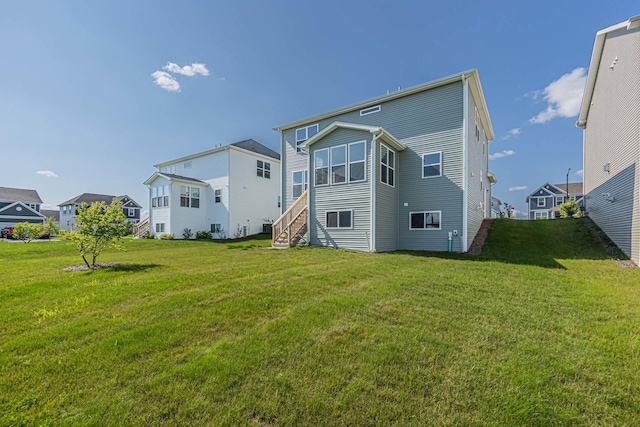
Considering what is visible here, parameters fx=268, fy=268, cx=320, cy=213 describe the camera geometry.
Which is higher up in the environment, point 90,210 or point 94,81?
point 94,81

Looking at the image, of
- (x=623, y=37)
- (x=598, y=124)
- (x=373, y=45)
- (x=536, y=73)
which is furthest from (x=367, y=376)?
(x=536, y=73)

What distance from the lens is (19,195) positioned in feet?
138

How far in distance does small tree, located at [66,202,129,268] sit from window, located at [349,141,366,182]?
9123 mm

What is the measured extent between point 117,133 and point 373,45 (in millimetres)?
16764

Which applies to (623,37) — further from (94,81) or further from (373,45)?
(94,81)

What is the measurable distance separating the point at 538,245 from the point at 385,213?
6.70 meters

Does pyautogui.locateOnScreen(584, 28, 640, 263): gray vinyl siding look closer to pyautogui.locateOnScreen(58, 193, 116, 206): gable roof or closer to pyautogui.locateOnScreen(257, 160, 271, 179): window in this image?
pyautogui.locateOnScreen(257, 160, 271, 179): window

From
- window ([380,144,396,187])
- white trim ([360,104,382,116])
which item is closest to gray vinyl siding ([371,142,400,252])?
window ([380,144,396,187])

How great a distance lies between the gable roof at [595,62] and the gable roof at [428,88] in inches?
177

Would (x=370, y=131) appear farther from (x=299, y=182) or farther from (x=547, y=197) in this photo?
(x=547, y=197)

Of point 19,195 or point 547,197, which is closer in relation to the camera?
point 19,195

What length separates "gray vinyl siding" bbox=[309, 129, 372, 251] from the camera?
12242mm

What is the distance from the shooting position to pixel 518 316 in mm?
4336

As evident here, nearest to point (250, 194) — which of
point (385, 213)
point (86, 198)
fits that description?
point (385, 213)
